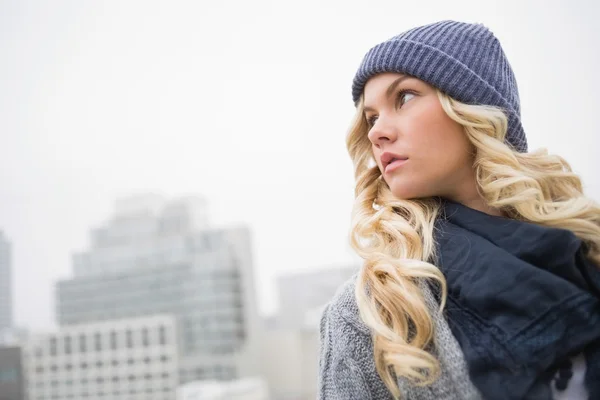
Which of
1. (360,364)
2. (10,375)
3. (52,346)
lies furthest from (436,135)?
(52,346)

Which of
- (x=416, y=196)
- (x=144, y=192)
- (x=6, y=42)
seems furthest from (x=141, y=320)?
(x=6, y=42)

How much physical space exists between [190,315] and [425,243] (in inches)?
2154

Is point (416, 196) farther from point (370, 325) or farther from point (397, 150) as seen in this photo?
point (370, 325)

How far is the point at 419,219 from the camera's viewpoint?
1.21 metres

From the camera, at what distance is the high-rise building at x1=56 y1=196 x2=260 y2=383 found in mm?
51125

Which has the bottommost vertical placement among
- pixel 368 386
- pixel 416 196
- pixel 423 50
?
pixel 368 386

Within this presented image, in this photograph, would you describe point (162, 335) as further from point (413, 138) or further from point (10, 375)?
point (413, 138)

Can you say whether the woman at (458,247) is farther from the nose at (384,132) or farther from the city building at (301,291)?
the city building at (301,291)

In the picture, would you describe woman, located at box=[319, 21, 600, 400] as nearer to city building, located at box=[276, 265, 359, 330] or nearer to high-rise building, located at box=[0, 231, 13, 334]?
city building, located at box=[276, 265, 359, 330]

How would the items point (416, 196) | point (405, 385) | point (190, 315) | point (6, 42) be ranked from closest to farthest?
point (405, 385) < point (416, 196) < point (190, 315) < point (6, 42)

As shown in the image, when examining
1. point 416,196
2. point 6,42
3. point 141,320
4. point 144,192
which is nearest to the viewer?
point 416,196

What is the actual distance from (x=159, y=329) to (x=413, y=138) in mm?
49467

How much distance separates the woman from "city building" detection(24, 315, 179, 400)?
160 ft

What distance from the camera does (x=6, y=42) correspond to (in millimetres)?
142875
